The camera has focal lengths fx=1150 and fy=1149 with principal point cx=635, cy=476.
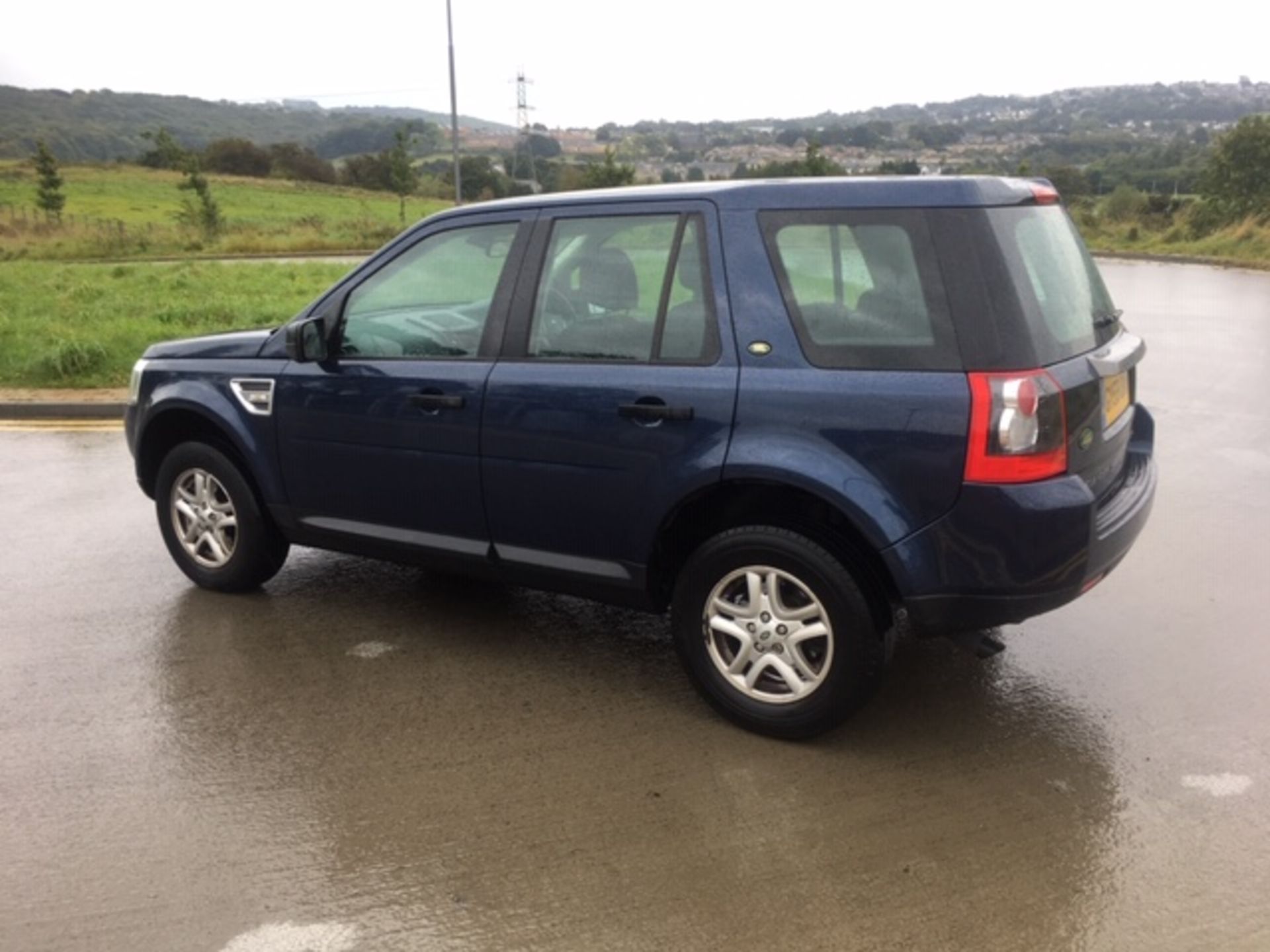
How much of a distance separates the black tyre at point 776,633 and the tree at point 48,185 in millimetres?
44372

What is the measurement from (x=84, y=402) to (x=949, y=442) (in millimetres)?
8423

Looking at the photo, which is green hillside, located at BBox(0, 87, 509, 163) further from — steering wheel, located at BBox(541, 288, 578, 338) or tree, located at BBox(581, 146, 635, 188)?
steering wheel, located at BBox(541, 288, 578, 338)

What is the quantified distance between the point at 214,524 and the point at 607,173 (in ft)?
49.5

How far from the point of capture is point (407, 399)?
462cm

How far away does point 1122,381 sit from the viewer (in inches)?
166

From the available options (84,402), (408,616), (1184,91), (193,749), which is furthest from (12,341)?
(1184,91)

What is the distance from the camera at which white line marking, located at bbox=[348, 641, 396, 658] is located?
478 centimetres

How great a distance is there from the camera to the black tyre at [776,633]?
148 inches

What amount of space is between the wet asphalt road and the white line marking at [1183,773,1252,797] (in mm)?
11

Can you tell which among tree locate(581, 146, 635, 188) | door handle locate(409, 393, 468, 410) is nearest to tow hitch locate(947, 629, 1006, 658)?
door handle locate(409, 393, 468, 410)

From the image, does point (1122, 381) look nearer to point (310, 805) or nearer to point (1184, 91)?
point (310, 805)

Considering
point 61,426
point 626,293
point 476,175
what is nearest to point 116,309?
point 61,426

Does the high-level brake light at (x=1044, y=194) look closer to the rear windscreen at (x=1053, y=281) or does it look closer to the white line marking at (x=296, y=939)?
the rear windscreen at (x=1053, y=281)

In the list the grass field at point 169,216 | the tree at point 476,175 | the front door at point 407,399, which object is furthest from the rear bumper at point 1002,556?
the tree at point 476,175
